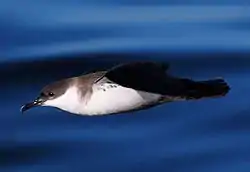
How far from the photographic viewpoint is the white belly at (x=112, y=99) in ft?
9.16

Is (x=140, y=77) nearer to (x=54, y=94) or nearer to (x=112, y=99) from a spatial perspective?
(x=112, y=99)

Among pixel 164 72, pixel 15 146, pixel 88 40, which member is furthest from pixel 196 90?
pixel 88 40

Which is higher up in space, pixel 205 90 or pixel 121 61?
pixel 121 61

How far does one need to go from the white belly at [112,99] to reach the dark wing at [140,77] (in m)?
0.06

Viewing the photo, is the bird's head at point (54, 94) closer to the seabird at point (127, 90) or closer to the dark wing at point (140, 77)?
the seabird at point (127, 90)

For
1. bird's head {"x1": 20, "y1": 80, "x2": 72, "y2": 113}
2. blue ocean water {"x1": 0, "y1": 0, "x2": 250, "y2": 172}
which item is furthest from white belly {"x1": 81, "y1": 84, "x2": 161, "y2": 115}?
blue ocean water {"x1": 0, "y1": 0, "x2": 250, "y2": 172}

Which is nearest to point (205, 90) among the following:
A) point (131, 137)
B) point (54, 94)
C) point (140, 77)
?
point (140, 77)

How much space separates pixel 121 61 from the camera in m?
4.20

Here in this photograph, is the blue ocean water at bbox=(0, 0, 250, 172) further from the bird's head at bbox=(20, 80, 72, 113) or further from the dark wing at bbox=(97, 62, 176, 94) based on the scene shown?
the dark wing at bbox=(97, 62, 176, 94)

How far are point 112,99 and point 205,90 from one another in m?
0.27

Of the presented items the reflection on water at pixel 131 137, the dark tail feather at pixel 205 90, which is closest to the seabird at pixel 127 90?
the dark tail feather at pixel 205 90

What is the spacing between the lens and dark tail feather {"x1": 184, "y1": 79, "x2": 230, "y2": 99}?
2703mm

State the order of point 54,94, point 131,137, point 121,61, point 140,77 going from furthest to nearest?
point 121,61
point 131,137
point 54,94
point 140,77

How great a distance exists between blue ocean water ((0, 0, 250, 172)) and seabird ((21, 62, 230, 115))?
616 millimetres
